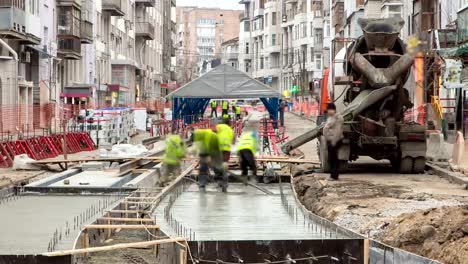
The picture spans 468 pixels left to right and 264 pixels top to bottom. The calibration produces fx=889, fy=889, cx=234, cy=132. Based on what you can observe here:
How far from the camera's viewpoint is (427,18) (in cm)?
4084

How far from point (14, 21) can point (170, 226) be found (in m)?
28.6

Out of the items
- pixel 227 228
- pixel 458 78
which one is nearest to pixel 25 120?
pixel 458 78

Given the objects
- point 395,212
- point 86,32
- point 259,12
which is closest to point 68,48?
point 86,32

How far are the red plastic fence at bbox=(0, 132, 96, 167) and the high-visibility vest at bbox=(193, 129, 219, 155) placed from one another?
9022mm

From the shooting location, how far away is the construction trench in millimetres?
10102

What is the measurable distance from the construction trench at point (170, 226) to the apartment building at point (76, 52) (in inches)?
650

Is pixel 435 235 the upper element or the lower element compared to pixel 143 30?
lower

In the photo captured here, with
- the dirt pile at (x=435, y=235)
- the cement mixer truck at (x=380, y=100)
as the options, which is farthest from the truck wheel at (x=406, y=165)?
the dirt pile at (x=435, y=235)

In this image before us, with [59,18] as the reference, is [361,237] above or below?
below

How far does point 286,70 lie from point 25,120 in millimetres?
90487

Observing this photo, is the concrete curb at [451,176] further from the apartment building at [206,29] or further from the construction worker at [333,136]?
the apartment building at [206,29]

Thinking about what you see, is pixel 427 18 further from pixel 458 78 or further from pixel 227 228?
pixel 227 228

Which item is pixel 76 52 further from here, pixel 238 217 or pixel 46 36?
pixel 238 217

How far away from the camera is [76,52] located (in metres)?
53.4
